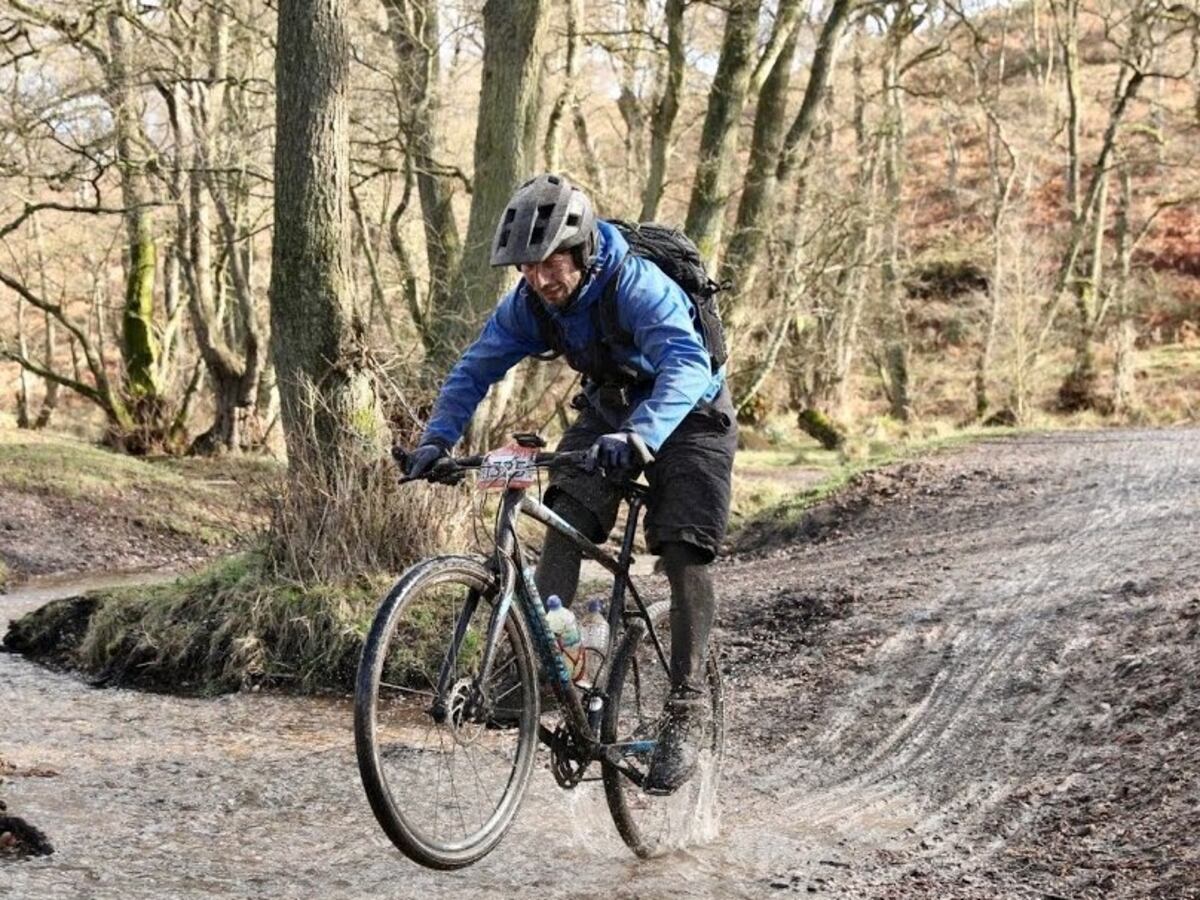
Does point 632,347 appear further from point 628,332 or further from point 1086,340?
point 1086,340

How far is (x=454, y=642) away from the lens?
4.64 metres

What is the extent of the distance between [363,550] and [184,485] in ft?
35.3

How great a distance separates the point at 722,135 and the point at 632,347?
13.1m

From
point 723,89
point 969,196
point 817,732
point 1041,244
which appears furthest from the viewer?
point 969,196

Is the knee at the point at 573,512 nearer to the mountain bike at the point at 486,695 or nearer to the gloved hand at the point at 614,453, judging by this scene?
the mountain bike at the point at 486,695

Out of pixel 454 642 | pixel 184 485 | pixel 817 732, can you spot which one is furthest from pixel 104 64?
pixel 454 642

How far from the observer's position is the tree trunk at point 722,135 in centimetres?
1742

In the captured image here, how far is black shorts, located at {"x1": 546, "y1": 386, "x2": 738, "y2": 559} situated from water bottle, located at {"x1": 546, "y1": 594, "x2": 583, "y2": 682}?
415mm

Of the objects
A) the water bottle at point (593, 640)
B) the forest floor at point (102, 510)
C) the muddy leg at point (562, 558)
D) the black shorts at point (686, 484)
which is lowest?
the forest floor at point (102, 510)

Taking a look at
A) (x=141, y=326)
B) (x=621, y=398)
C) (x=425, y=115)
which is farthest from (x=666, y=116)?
(x=621, y=398)

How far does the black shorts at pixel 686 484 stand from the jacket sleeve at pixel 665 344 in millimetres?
301

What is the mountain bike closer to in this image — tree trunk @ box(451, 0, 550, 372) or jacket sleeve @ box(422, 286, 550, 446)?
jacket sleeve @ box(422, 286, 550, 446)

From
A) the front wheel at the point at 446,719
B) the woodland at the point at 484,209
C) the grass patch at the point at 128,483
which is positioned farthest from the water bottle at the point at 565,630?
the grass patch at the point at 128,483

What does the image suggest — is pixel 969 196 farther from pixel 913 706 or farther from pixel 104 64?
pixel 913 706
